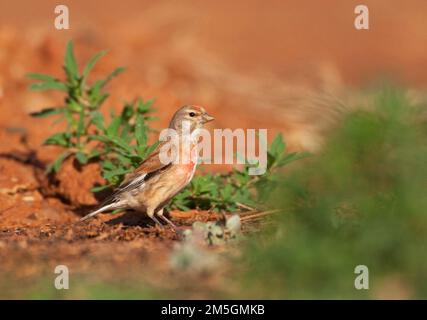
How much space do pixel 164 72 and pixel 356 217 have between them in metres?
8.73

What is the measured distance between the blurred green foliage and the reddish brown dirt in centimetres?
31

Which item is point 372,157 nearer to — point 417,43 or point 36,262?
point 36,262

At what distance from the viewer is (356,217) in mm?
5449

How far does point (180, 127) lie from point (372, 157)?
9.52 feet

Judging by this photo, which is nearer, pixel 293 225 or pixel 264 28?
pixel 293 225

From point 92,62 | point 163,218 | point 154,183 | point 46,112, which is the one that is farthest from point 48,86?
point 163,218

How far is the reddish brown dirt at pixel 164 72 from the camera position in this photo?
645 centimetres

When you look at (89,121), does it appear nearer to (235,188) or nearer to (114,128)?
(114,128)

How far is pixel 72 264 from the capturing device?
578cm

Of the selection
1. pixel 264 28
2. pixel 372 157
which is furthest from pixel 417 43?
pixel 372 157

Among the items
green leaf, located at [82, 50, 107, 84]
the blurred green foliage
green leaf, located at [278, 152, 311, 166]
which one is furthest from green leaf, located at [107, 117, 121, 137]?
the blurred green foliage

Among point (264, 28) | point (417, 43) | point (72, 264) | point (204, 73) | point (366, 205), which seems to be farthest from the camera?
point (264, 28)

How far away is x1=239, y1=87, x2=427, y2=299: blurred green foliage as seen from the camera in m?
4.96

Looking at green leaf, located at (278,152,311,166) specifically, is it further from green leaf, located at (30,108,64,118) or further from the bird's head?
green leaf, located at (30,108,64,118)
